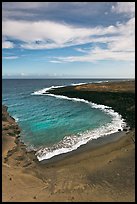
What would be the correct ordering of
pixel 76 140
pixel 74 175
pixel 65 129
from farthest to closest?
1. pixel 65 129
2. pixel 76 140
3. pixel 74 175

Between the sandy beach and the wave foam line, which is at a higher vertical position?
the wave foam line

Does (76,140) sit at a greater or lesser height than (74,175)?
greater

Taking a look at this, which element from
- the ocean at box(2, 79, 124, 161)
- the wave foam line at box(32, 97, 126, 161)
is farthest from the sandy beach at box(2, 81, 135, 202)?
the ocean at box(2, 79, 124, 161)

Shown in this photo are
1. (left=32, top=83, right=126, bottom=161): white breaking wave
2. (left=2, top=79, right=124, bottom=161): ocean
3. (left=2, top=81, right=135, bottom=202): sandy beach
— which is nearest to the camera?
(left=2, top=81, right=135, bottom=202): sandy beach

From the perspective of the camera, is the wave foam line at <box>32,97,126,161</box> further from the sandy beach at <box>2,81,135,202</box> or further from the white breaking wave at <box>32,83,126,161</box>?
the sandy beach at <box>2,81,135,202</box>

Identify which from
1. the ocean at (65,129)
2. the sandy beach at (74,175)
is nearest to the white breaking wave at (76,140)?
the ocean at (65,129)

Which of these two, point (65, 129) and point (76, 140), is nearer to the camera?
point (76, 140)

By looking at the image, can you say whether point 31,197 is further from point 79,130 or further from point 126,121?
point 126,121

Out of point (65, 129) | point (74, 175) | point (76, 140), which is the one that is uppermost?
point (65, 129)

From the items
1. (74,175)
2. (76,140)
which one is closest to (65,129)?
(76,140)

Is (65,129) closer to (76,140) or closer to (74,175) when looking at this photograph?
(76,140)
